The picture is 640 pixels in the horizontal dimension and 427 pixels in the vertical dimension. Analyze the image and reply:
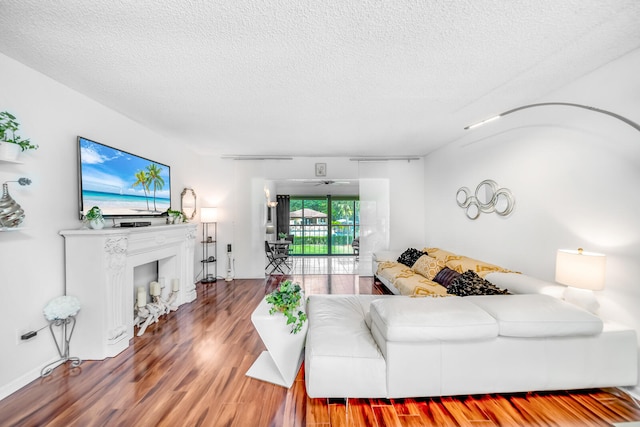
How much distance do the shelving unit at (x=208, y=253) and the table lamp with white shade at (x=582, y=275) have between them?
516 cm

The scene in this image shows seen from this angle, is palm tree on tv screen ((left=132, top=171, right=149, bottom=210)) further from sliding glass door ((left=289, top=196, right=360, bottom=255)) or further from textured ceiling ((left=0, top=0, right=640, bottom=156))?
sliding glass door ((left=289, top=196, right=360, bottom=255))

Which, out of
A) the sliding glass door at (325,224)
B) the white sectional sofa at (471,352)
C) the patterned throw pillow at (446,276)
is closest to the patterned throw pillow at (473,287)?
the patterned throw pillow at (446,276)

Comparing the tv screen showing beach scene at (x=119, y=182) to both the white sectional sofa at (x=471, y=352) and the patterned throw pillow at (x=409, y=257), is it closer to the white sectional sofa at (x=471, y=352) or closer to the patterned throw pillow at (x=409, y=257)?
the white sectional sofa at (x=471, y=352)

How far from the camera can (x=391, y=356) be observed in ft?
5.50

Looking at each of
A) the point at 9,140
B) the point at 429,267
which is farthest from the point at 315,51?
the point at 429,267

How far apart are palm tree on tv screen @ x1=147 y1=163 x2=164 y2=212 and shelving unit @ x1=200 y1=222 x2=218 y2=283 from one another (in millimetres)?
1570

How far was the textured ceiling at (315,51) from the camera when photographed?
1482mm

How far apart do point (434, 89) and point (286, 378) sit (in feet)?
9.78

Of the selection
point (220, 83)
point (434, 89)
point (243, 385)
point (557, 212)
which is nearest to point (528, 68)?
point (434, 89)

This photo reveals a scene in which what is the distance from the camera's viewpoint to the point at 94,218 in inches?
95.5

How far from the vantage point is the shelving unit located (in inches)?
197

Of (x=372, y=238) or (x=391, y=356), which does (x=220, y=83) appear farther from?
(x=372, y=238)

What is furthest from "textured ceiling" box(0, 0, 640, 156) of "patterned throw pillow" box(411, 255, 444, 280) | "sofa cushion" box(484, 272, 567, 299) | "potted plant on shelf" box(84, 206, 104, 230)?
"patterned throw pillow" box(411, 255, 444, 280)

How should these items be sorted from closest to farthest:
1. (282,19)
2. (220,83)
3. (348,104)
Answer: (282,19) < (220,83) < (348,104)
